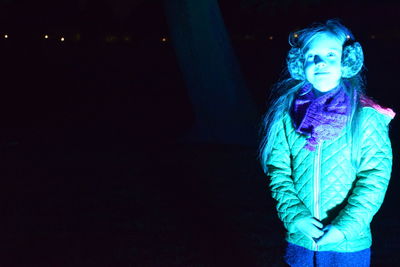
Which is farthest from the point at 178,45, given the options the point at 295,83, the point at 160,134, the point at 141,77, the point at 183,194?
the point at 141,77

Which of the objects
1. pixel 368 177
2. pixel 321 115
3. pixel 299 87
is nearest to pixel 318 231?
pixel 368 177

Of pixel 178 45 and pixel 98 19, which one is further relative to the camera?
pixel 98 19

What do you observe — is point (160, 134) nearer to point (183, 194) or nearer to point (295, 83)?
point (183, 194)

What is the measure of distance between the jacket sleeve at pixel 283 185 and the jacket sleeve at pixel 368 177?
196 millimetres

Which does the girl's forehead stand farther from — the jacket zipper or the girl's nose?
the jacket zipper

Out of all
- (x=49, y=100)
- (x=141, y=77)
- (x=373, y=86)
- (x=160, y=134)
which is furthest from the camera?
(x=141, y=77)

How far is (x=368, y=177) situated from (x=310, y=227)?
353mm

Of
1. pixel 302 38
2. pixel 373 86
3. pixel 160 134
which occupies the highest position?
pixel 302 38

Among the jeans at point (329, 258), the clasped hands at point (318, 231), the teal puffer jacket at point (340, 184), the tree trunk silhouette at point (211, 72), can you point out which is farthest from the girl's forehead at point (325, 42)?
the tree trunk silhouette at point (211, 72)

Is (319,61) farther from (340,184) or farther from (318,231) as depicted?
(318,231)

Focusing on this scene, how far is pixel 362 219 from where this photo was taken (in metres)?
2.49

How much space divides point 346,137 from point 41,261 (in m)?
3.48

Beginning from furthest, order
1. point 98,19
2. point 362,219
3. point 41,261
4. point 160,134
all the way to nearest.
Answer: point 98,19
point 160,134
point 41,261
point 362,219

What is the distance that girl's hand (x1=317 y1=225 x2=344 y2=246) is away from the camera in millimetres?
2451
